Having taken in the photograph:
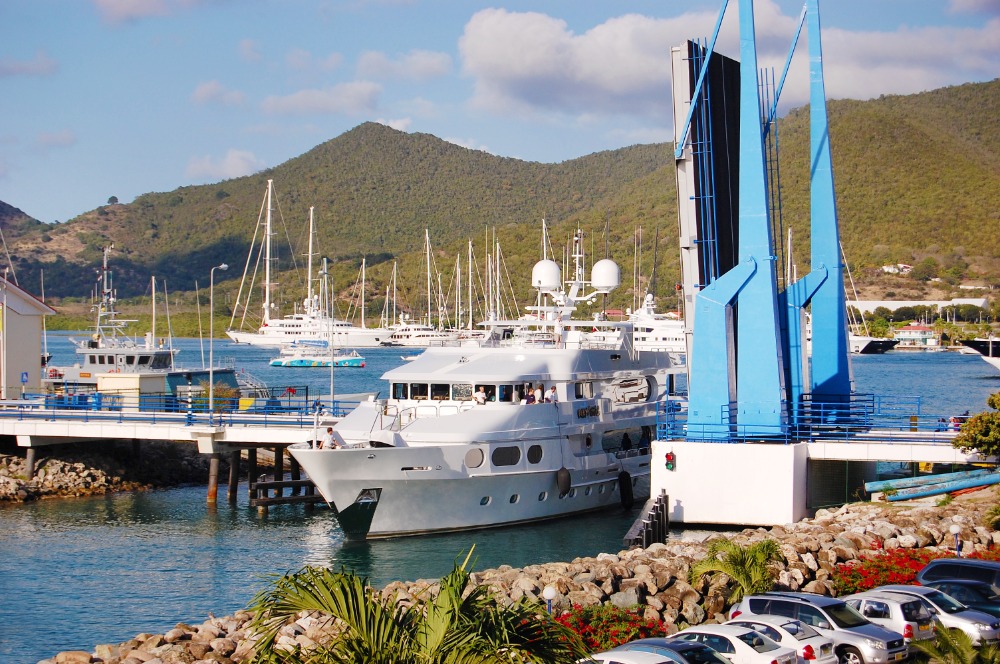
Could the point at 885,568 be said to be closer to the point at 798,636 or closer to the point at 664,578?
the point at 664,578

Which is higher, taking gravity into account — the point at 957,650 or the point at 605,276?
the point at 605,276

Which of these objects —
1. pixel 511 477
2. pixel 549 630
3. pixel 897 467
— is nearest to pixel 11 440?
pixel 511 477

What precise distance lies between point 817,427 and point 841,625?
578 inches

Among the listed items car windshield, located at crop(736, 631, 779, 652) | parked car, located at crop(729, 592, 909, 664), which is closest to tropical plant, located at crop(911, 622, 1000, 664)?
parked car, located at crop(729, 592, 909, 664)

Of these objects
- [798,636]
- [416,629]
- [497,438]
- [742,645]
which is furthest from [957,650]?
[497,438]

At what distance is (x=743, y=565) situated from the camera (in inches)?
807

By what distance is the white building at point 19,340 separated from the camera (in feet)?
145

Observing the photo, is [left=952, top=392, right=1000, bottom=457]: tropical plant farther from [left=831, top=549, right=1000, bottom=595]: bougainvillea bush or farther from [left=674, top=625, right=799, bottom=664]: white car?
[left=674, top=625, right=799, bottom=664]: white car

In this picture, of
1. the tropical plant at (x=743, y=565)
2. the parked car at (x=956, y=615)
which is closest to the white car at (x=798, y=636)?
the parked car at (x=956, y=615)

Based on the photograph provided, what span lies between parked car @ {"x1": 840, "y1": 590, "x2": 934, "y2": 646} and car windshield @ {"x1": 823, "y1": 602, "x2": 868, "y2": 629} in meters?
0.41

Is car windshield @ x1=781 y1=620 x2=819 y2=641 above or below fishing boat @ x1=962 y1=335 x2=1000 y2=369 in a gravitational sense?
below

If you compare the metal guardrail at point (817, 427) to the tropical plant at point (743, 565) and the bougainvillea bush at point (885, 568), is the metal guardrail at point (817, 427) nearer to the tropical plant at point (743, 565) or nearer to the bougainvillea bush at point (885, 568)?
the bougainvillea bush at point (885, 568)

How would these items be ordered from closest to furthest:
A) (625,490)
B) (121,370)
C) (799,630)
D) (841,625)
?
(799,630) < (841,625) < (625,490) < (121,370)

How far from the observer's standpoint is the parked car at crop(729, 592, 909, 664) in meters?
15.5
